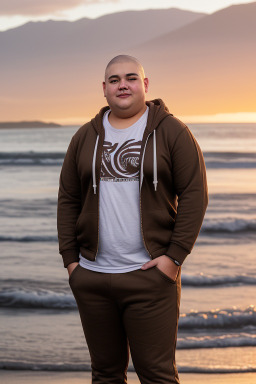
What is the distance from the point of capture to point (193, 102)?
42.8 m

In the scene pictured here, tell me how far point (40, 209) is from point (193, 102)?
3222 centimetres

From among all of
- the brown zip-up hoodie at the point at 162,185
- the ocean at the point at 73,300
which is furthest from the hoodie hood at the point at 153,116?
the ocean at the point at 73,300

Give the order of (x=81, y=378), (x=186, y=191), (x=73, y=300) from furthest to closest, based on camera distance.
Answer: (x=73, y=300) → (x=81, y=378) → (x=186, y=191)

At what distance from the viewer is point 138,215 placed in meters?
2.26

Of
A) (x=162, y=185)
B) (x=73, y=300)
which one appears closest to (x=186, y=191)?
(x=162, y=185)

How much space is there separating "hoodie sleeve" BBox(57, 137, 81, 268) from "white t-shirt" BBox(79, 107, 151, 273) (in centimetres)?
19

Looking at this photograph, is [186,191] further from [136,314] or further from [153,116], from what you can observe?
[136,314]

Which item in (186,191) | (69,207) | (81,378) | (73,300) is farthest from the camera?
(73,300)

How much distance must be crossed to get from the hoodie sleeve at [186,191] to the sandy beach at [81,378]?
148 centimetres

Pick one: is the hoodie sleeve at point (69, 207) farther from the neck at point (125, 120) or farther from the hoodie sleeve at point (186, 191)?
the hoodie sleeve at point (186, 191)

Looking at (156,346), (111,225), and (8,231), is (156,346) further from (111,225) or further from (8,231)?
(8,231)

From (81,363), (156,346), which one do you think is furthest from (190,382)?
(156,346)

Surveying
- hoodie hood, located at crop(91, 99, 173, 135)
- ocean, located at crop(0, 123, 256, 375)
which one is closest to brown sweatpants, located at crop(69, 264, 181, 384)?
hoodie hood, located at crop(91, 99, 173, 135)

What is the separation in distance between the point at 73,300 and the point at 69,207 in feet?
9.33
